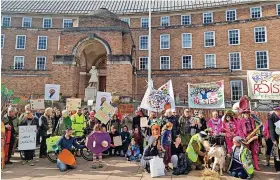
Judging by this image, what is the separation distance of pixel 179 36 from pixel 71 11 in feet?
62.8

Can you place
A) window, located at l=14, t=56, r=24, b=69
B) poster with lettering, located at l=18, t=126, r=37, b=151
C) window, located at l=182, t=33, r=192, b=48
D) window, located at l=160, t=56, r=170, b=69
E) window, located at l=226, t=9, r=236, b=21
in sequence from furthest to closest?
window, located at l=14, t=56, r=24, b=69 → window, located at l=160, t=56, r=170, b=69 → window, located at l=182, t=33, r=192, b=48 → window, located at l=226, t=9, r=236, b=21 → poster with lettering, located at l=18, t=126, r=37, b=151

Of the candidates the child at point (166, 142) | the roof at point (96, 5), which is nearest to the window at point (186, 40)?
the roof at point (96, 5)

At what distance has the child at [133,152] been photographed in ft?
30.8

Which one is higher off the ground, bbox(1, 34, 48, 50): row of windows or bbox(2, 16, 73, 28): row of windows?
bbox(2, 16, 73, 28): row of windows

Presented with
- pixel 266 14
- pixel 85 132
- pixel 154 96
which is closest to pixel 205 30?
pixel 266 14

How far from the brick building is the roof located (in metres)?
0.16

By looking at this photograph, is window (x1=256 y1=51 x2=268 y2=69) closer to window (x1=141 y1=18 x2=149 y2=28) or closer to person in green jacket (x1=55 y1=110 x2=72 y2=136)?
window (x1=141 y1=18 x2=149 y2=28)

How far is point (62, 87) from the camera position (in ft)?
60.3

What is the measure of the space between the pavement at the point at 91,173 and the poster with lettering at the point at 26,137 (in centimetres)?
68

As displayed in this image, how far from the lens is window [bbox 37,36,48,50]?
121 feet

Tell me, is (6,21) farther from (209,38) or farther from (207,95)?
(207,95)

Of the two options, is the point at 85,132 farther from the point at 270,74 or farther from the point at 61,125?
the point at 270,74

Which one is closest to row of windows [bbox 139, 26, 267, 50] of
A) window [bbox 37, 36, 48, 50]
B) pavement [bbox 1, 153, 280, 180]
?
window [bbox 37, 36, 48, 50]

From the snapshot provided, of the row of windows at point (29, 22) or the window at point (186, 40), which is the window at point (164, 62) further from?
the row of windows at point (29, 22)
